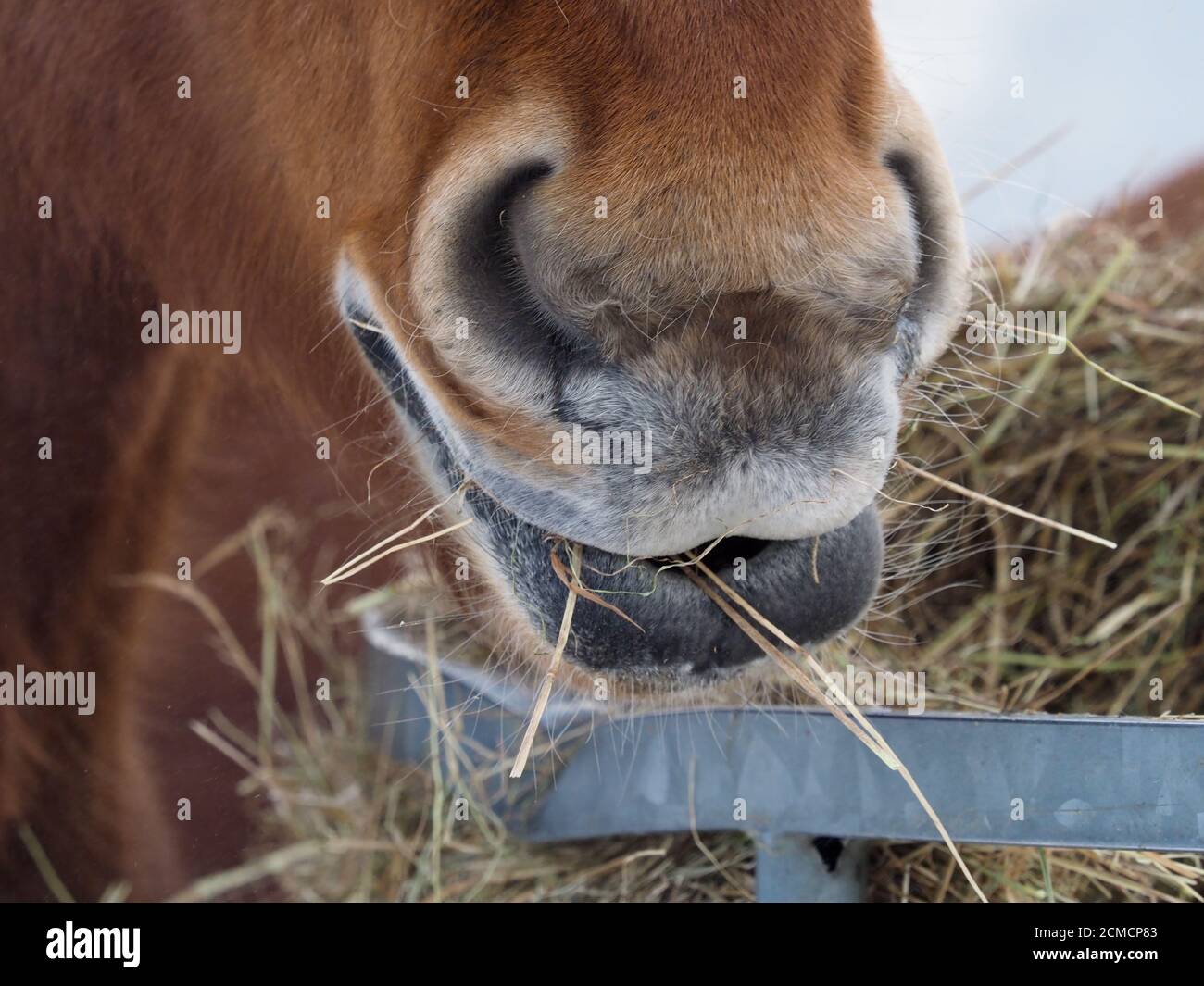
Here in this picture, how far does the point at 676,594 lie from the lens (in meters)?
1.00

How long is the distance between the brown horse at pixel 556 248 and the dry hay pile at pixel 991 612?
1.63ft

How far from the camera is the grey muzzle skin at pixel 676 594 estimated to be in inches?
39.4

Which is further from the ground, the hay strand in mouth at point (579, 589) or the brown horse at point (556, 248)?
the brown horse at point (556, 248)

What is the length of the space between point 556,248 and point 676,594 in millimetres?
339

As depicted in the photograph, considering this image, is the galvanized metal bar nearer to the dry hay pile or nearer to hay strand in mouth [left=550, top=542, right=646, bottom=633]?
the dry hay pile

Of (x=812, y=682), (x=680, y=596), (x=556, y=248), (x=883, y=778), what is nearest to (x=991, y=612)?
(x=883, y=778)

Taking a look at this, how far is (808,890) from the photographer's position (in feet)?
4.20

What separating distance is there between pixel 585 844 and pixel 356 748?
0.55m

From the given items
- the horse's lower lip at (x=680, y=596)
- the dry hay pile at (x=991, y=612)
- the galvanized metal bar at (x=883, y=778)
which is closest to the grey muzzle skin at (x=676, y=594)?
the horse's lower lip at (x=680, y=596)

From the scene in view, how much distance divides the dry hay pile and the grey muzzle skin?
56cm

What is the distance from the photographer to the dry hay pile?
1.64 metres

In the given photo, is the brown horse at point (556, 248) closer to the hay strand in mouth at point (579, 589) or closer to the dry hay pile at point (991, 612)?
the hay strand in mouth at point (579, 589)

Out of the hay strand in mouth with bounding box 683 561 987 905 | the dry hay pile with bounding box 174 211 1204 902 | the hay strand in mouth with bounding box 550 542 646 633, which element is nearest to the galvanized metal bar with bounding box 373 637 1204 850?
the hay strand in mouth with bounding box 683 561 987 905

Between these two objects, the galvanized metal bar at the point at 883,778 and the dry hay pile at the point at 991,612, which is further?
the dry hay pile at the point at 991,612
